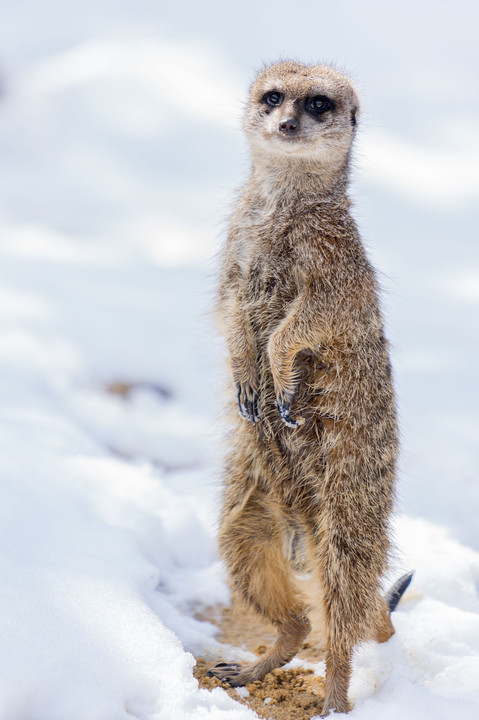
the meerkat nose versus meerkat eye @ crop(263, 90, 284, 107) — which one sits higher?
meerkat eye @ crop(263, 90, 284, 107)

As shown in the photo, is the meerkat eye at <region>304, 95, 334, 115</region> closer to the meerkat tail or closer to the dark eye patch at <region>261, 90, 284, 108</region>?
the dark eye patch at <region>261, 90, 284, 108</region>

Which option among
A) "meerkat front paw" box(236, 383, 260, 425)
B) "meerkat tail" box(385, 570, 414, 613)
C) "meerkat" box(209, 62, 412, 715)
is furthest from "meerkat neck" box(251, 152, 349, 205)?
"meerkat tail" box(385, 570, 414, 613)

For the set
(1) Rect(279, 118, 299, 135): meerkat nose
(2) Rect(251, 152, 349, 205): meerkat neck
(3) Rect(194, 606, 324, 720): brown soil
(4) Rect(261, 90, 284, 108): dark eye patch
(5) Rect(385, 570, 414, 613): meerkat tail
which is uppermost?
(4) Rect(261, 90, 284, 108): dark eye patch

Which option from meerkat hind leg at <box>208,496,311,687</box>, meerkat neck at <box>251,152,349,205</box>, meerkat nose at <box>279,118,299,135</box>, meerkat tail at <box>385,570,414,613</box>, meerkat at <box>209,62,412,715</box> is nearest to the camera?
meerkat nose at <box>279,118,299,135</box>

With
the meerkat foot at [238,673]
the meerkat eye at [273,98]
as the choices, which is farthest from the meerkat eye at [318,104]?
the meerkat foot at [238,673]

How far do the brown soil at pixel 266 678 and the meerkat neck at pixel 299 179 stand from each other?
173cm

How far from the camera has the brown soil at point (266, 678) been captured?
9.32 feet

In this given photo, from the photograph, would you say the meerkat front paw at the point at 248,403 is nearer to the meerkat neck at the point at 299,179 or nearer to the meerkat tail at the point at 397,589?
the meerkat neck at the point at 299,179

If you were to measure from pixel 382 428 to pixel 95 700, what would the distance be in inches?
56.5

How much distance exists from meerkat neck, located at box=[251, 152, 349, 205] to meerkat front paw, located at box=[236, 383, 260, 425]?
77 centimetres

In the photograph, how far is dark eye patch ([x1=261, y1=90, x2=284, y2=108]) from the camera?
118 inches

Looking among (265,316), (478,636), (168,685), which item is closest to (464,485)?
(478,636)

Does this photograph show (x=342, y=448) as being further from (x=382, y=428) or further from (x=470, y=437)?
(x=470, y=437)

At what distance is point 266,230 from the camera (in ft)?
9.82
